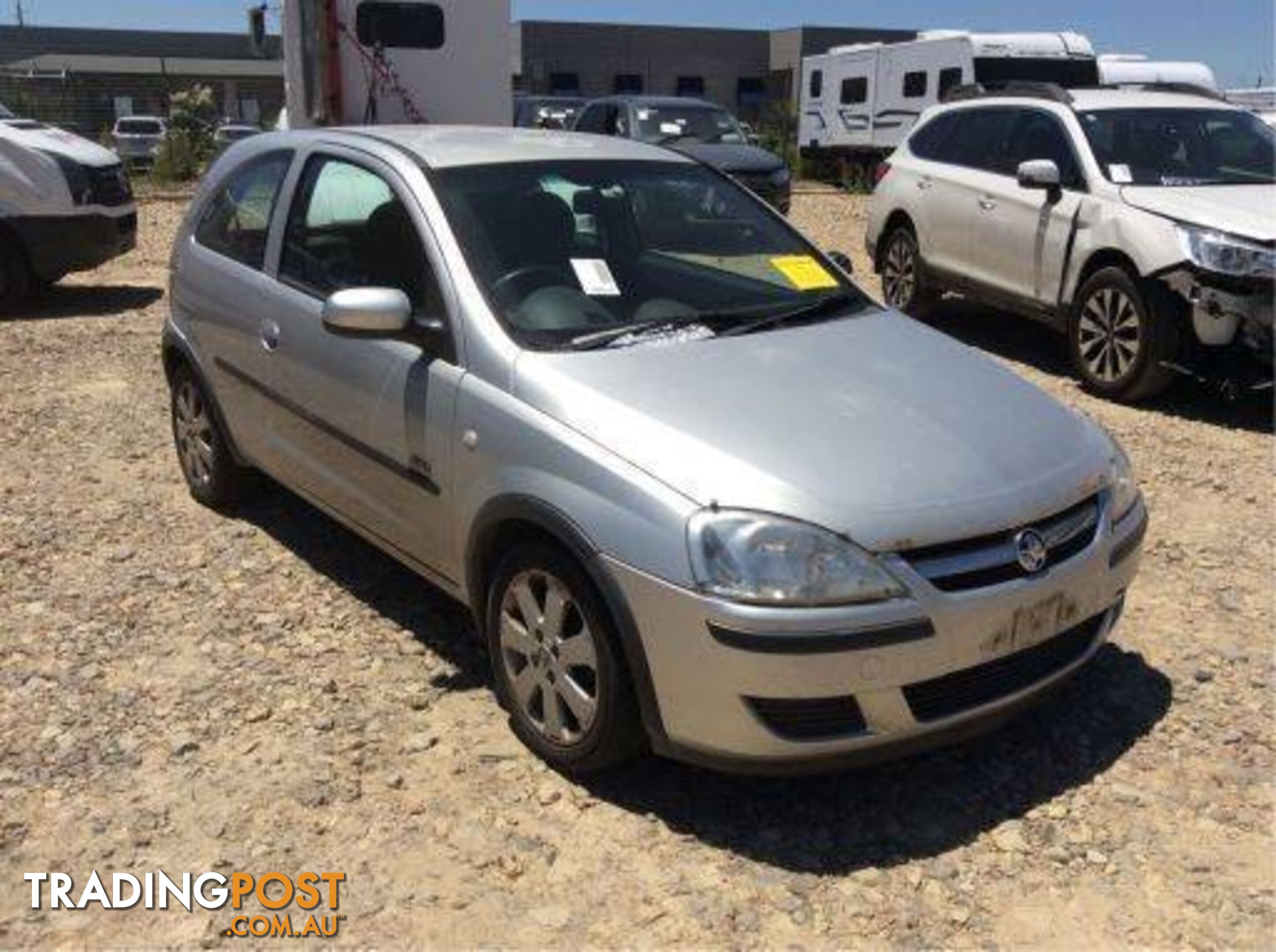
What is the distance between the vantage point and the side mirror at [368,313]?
3.45 metres

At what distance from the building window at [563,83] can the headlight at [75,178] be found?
1521 inches

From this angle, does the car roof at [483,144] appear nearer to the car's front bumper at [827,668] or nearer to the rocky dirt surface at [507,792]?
the rocky dirt surface at [507,792]

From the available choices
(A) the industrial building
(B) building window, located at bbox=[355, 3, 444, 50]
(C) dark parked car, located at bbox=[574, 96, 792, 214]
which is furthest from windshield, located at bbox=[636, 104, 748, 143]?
(A) the industrial building

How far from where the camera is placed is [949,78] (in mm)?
19766

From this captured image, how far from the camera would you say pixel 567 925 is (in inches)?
111

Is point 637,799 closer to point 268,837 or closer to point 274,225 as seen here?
point 268,837

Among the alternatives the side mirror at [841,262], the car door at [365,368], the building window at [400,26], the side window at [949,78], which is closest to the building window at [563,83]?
the side window at [949,78]

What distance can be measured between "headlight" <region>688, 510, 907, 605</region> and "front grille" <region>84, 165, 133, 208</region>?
29.2 ft

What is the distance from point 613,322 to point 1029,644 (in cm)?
146

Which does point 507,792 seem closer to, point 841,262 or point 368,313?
point 368,313

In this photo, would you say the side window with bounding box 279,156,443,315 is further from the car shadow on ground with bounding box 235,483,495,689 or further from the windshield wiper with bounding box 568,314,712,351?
the car shadow on ground with bounding box 235,483,495,689

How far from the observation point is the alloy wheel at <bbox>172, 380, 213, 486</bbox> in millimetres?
5195

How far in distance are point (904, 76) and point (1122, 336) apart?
15.6m

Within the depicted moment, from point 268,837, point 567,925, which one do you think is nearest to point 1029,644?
point 567,925
